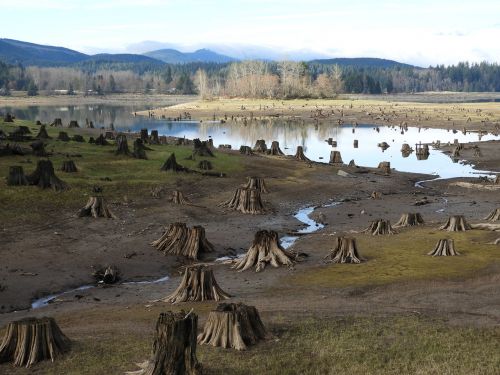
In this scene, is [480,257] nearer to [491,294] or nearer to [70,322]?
[491,294]

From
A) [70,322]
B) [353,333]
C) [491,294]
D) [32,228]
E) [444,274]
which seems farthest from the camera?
[32,228]

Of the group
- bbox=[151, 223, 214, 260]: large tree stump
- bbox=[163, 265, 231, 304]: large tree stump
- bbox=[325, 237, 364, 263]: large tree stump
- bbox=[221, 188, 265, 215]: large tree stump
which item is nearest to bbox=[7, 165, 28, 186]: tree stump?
bbox=[221, 188, 265, 215]: large tree stump

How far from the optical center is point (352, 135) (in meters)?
103

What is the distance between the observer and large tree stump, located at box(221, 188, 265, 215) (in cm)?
3956

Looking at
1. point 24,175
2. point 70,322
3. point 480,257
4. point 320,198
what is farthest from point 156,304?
point 320,198

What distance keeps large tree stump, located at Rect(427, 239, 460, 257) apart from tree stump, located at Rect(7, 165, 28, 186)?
77.4 ft

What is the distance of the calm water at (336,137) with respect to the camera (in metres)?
68.9

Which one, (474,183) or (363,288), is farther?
(474,183)

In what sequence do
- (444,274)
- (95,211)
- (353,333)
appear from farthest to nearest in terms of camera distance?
(95,211)
(444,274)
(353,333)

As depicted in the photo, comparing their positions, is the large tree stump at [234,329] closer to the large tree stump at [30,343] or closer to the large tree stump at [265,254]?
the large tree stump at [30,343]

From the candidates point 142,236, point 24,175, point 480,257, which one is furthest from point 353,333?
point 24,175

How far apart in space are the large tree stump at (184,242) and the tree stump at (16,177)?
41.8 ft

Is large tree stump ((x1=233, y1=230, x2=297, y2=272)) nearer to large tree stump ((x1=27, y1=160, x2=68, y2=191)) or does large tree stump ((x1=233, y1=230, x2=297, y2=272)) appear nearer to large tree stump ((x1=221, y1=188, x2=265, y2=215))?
large tree stump ((x1=221, y1=188, x2=265, y2=215))

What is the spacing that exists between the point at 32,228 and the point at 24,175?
8.47 metres
